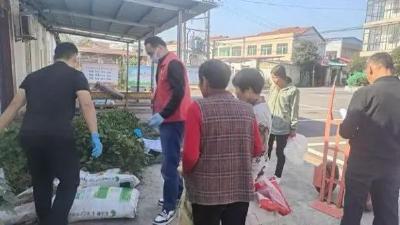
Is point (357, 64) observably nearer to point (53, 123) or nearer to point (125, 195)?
point (125, 195)

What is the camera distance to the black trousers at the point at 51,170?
262 centimetres

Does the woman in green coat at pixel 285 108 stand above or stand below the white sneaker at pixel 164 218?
above

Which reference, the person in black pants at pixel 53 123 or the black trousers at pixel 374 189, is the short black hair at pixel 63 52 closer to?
the person in black pants at pixel 53 123

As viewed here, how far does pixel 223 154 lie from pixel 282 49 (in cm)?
5005

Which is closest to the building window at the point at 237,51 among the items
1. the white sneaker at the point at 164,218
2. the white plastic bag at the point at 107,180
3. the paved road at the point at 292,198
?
the paved road at the point at 292,198

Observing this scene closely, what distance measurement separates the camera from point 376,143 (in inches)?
103

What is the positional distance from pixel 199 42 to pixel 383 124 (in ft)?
66.0

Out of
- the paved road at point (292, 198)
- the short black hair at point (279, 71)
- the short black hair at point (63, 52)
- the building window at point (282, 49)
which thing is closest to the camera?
the short black hair at point (63, 52)

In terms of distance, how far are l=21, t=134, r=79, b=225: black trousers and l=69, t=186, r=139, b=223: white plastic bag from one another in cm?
43

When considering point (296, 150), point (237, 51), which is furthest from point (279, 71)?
point (237, 51)

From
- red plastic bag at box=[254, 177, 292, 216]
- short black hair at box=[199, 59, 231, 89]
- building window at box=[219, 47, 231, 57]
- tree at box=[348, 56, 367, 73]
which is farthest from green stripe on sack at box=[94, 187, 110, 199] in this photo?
building window at box=[219, 47, 231, 57]

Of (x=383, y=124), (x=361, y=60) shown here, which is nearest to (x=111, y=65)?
(x=383, y=124)

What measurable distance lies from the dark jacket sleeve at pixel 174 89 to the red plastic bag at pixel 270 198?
102 cm

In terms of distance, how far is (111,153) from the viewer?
459 cm
